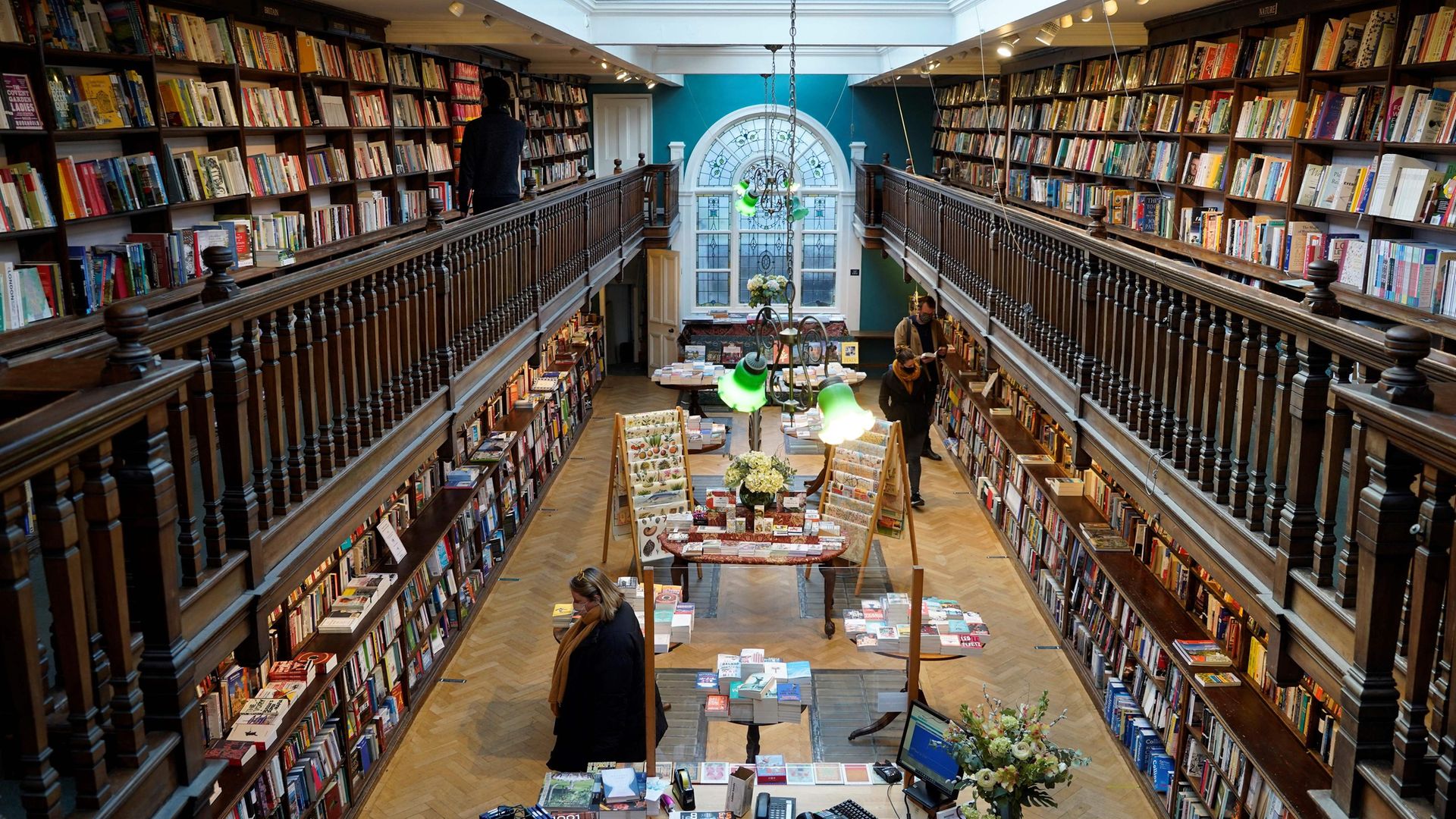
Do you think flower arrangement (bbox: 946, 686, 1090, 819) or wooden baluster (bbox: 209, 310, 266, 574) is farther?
flower arrangement (bbox: 946, 686, 1090, 819)

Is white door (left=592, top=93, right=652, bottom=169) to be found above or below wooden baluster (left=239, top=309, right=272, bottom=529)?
above

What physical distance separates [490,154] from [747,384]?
2.04 meters

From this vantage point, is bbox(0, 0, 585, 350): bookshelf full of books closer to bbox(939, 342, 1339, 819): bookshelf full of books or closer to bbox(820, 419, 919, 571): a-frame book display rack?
bbox(820, 419, 919, 571): a-frame book display rack

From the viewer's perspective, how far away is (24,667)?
206 cm

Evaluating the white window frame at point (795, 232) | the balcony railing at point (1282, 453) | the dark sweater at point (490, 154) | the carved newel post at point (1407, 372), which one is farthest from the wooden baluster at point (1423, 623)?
the white window frame at point (795, 232)

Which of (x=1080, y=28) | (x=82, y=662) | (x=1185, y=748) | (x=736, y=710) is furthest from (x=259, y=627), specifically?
(x=1080, y=28)

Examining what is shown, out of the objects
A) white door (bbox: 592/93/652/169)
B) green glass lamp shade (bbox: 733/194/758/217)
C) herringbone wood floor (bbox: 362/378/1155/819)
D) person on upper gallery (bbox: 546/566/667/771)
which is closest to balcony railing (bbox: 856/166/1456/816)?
herringbone wood floor (bbox: 362/378/1155/819)

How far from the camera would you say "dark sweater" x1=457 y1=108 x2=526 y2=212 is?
21.3ft

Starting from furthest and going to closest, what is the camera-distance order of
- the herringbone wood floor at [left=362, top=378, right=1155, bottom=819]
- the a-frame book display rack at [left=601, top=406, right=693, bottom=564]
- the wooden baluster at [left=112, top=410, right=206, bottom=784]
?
the a-frame book display rack at [left=601, top=406, right=693, bottom=564] < the herringbone wood floor at [left=362, top=378, right=1155, bottom=819] < the wooden baluster at [left=112, top=410, right=206, bottom=784]

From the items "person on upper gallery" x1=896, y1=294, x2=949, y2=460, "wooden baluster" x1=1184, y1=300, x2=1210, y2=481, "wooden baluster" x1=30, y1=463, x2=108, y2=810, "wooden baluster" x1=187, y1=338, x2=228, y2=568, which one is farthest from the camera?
"person on upper gallery" x1=896, y1=294, x2=949, y2=460

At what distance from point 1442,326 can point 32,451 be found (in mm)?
4742

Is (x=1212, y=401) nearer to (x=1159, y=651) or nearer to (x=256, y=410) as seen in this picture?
(x=1159, y=651)

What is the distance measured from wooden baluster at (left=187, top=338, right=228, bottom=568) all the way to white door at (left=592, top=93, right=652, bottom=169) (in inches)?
545

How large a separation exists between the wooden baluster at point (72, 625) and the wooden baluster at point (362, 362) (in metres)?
1.84
